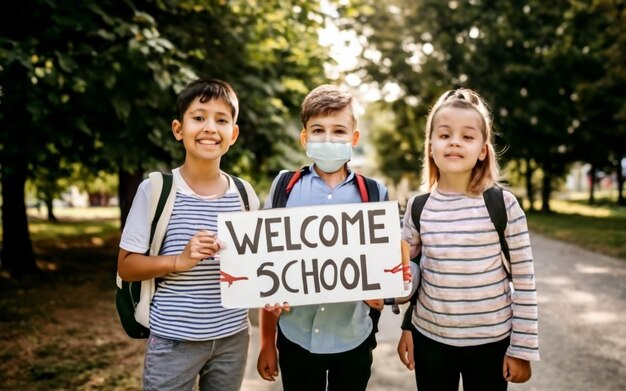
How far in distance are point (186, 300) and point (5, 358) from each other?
12.7 feet

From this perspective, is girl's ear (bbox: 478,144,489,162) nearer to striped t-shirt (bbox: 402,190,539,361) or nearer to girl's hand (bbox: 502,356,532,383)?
striped t-shirt (bbox: 402,190,539,361)

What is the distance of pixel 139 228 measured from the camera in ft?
7.88

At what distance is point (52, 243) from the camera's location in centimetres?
1570

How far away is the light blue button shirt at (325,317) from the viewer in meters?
2.55

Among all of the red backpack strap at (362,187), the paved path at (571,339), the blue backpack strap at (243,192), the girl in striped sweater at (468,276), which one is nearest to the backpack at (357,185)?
the red backpack strap at (362,187)

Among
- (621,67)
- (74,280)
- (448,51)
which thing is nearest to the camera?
(74,280)

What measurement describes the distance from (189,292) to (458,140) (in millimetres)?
1363

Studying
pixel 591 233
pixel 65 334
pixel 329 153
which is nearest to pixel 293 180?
pixel 329 153

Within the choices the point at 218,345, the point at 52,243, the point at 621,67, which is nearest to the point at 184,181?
the point at 218,345

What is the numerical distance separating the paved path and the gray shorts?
6.43ft

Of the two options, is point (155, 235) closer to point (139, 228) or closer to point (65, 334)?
point (139, 228)

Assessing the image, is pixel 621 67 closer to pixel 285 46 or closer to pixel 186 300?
pixel 285 46

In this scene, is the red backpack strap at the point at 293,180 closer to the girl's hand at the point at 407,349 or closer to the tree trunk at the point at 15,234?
the girl's hand at the point at 407,349

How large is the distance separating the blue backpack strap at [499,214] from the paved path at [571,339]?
7.42ft
